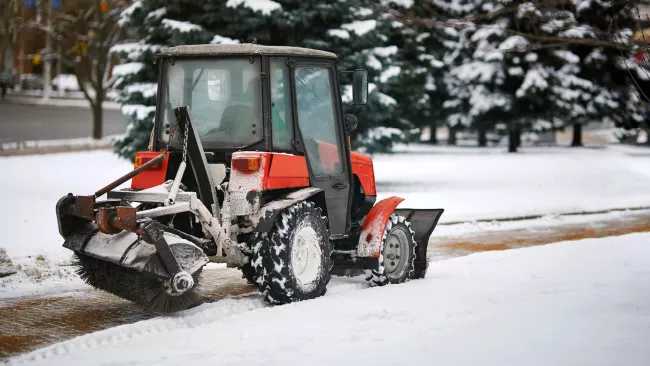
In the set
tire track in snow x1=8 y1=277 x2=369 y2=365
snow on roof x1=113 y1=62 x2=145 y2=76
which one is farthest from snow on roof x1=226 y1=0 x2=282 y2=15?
tire track in snow x1=8 y1=277 x2=369 y2=365

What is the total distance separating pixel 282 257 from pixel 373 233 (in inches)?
58.2

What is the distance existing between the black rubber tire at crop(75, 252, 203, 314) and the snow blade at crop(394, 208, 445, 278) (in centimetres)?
288

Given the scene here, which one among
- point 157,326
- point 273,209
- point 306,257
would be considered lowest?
point 157,326

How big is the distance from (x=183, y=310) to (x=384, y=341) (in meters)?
1.90

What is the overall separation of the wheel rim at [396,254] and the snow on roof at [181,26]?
34.7ft

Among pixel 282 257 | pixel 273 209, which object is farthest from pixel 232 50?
pixel 282 257

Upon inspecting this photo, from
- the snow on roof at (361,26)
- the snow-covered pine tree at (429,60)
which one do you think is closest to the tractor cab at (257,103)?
the snow on roof at (361,26)

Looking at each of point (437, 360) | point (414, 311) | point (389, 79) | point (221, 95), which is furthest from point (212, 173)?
point (389, 79)

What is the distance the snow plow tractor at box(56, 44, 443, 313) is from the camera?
27.4 feet

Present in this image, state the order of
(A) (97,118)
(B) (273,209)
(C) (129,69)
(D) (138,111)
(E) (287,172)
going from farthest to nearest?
(A) (97,118), (C) (129,69), (D) (138,111), (E) (287,172), (B) (273,209)

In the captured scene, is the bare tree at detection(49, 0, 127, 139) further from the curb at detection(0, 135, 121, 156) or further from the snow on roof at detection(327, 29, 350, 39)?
the snow on roof at detection(327, 29, 350, 39)

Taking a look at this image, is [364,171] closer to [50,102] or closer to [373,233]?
[373,233]

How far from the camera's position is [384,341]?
751 cm

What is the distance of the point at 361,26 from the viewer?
20562 mm
